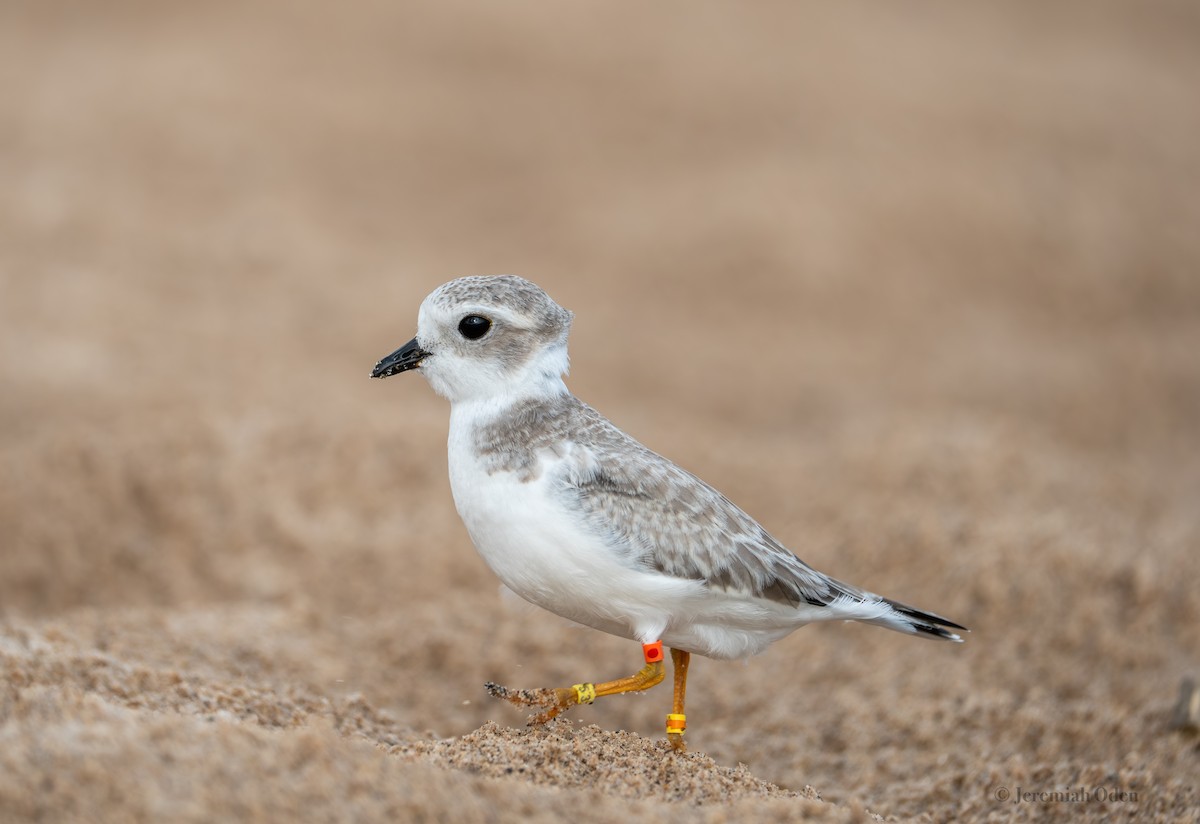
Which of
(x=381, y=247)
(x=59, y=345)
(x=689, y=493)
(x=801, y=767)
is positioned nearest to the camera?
(x=689, y=493)

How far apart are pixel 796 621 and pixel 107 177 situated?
34.7 ft

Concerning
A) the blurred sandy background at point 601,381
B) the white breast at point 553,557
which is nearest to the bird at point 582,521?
the white breast at point 553,557

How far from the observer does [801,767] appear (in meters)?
4.94

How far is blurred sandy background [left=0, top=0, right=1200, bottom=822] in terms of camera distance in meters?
4.45

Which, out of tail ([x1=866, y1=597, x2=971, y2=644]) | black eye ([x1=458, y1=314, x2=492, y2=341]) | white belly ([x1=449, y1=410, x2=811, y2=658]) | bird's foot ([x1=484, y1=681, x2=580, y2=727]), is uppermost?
black eye ([x1=458, y1=314, x2=492, y2=341])

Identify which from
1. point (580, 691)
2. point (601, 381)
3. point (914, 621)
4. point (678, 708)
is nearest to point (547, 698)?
point (580, 691)

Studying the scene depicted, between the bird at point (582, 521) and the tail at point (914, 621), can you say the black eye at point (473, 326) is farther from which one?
the tail at point (914, 621)

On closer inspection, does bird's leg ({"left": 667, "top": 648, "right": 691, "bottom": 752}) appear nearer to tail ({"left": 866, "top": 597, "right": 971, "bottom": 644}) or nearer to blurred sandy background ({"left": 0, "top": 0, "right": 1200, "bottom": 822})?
blurred sandy background ({"left": 0, "top": 0, "right": 1200, "bottom": 822})

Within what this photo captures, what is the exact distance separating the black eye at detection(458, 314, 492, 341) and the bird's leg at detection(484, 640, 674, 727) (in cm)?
121

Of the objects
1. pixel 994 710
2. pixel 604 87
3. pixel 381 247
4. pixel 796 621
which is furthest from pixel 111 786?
pixel 604 87

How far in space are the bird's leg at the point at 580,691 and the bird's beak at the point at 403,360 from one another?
1161 mm

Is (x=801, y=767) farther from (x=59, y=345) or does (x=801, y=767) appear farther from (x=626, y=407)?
(x=59, y=345)

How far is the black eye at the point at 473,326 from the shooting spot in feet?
13.3

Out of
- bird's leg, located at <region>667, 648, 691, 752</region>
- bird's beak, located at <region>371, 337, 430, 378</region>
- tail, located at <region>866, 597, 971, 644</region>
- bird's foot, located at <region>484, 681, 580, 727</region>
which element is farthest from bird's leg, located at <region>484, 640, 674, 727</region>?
bird's beak, located at <region>371, 337, 430, 378</region>
